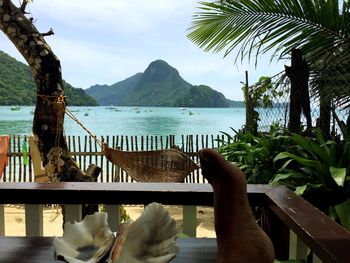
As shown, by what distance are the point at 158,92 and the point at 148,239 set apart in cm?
6575

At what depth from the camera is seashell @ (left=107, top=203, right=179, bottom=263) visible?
625mm

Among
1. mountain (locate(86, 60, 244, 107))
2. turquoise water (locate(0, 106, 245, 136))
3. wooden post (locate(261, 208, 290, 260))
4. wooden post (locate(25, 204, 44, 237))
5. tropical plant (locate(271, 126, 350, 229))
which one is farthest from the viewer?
mountain (locate(86, 60, 244, 107))

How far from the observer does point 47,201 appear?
108cm

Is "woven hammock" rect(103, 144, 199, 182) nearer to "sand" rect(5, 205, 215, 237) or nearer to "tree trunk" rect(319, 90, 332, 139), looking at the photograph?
"sand" rect(5, 205, 215, 237)

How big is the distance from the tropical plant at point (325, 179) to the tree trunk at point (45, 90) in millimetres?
1692

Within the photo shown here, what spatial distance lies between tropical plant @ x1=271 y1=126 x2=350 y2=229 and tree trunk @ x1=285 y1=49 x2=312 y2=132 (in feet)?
2.77

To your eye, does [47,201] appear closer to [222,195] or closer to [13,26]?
[222,195]

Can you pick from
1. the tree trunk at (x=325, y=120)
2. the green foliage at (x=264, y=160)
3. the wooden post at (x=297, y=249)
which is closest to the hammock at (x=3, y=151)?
the green foliage at (x=264, y=160)

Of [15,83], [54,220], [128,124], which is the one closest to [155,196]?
[54,220]

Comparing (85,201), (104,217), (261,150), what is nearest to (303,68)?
(261,150)

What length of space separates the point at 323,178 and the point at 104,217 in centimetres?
134

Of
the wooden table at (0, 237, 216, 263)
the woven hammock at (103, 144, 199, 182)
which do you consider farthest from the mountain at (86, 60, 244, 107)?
the wooden table at (0, 237, 216, 263)

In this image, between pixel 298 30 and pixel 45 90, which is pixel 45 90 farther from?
pixel 298 30

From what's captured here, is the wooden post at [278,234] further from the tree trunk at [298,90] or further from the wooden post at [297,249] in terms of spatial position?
the tree trunk at [298,90]
